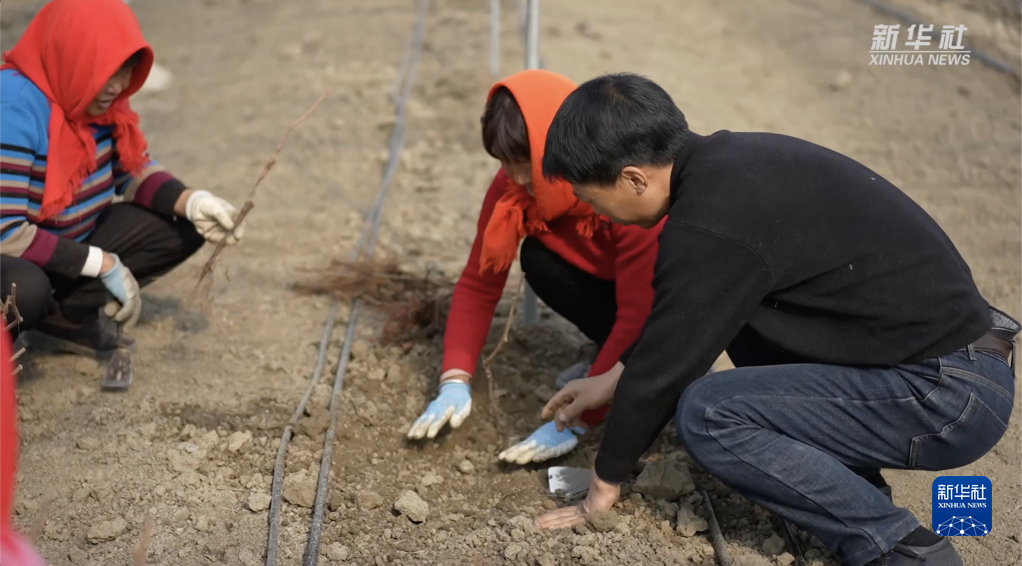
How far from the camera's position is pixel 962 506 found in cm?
233

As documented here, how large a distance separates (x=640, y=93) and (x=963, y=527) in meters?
1.38

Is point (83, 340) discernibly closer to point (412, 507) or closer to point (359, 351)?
point (359, 351)

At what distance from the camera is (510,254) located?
2629 millimetres

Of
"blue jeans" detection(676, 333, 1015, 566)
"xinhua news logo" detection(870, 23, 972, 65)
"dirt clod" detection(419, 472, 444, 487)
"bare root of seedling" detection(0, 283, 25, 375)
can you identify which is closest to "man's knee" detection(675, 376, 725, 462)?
"blue jeans" detection(676, 333, 1015, 566)

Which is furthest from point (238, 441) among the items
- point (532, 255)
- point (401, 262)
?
point (401, 262)

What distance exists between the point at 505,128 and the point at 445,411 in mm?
841

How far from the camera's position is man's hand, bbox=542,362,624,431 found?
89.8 inches

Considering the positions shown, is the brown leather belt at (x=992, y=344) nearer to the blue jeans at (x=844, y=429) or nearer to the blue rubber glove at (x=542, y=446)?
the blue jeans at (x=844, y=429)

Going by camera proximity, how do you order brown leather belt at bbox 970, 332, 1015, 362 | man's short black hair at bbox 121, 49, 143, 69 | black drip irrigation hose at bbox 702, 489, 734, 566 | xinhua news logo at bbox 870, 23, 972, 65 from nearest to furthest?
brown leather belt at bbox 970, 332, 1015, 362 → black drip irrigation hose at bbox 702, 489, 734, 566 → man's short black hair at bbox 121, 49, 143, 69 → xinhua news logo at bbox 870, 23, 972, 65

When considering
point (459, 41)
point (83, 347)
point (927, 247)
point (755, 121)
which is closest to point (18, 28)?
point (459, 41)

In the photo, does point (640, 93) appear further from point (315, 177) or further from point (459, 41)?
point (459, 41)

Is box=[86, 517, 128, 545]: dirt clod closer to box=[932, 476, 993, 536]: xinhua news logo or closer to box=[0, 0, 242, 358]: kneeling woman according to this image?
box=[0, 0, 242, 358]: kneeling woman

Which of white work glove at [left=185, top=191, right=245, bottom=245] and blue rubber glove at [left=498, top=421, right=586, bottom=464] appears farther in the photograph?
white work glove at [left=185, top=191, right=245, bottom=245]

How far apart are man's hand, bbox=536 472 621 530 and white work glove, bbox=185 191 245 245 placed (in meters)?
1.48
